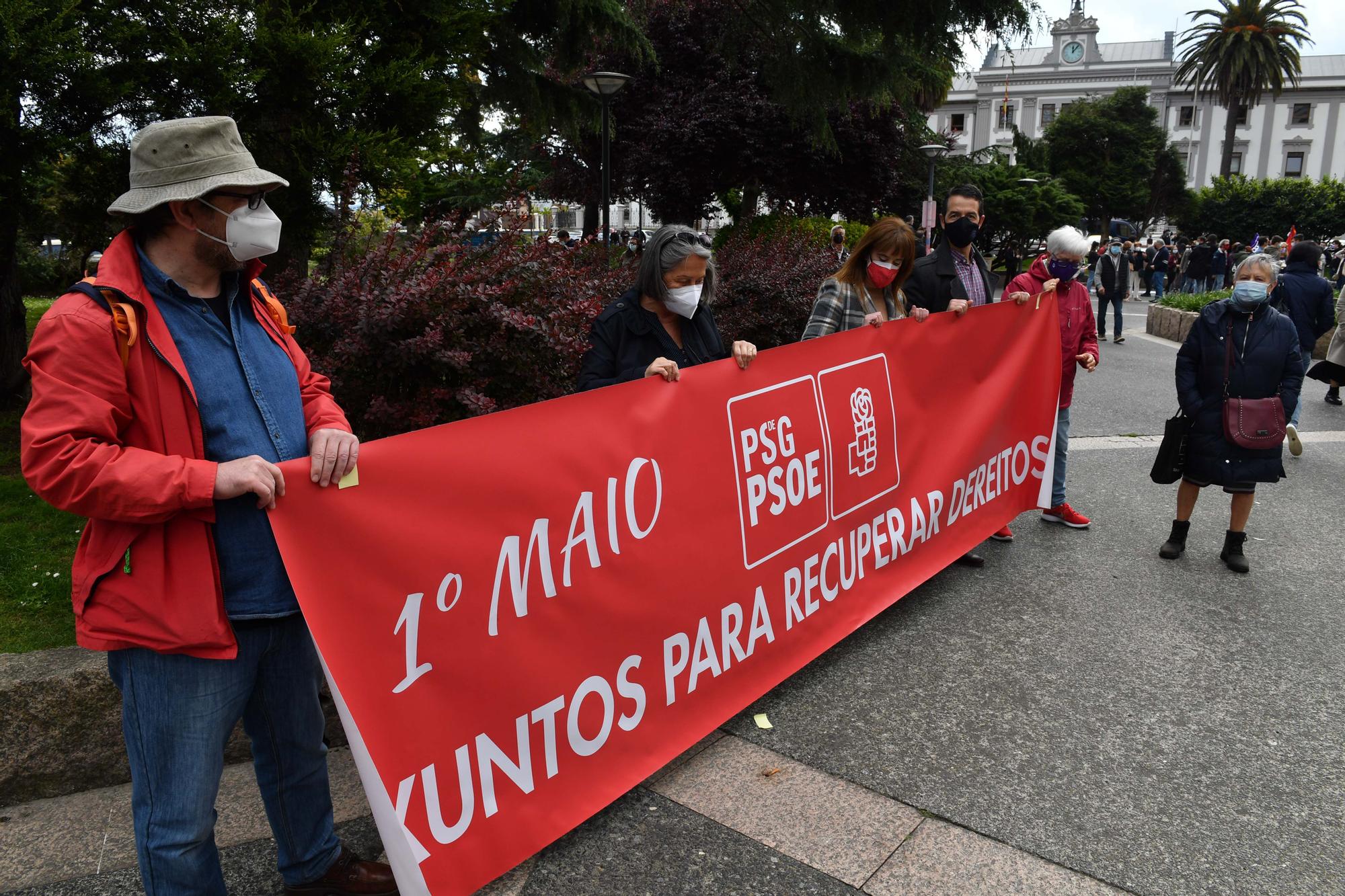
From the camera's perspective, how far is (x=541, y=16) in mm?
6539

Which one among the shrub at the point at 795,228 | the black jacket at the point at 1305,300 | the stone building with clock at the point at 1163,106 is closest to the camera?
the black jacket at the point at 1305,300

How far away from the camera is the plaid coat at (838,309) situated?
4449 millimetres

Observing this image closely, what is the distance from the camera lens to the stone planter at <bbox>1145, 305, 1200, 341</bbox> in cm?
1576

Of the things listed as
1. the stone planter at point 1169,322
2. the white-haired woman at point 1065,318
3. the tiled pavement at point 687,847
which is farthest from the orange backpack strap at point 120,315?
the stone planter at point 1169,322

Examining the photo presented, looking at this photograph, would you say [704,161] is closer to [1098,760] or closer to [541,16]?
[541,16]

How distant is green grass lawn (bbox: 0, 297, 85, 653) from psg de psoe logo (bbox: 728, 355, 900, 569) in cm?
231

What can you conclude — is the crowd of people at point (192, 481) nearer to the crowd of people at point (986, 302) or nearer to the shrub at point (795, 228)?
the crowd of people at point (986, 302)

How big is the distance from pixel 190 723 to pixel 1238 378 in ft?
16.5

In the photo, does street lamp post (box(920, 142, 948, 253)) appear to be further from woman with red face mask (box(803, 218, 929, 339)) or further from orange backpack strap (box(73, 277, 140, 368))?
orange backpack strap (box(73, 277, 140, 368))

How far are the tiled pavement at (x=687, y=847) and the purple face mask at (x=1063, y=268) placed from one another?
3655 millimetres

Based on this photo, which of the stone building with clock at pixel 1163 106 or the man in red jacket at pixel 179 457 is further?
the stone building with clock at pixel 1163 106

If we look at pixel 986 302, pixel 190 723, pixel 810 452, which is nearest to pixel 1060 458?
pixel 986 302

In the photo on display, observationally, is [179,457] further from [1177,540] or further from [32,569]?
[1177,540]

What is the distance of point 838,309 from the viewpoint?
4.47 meters
